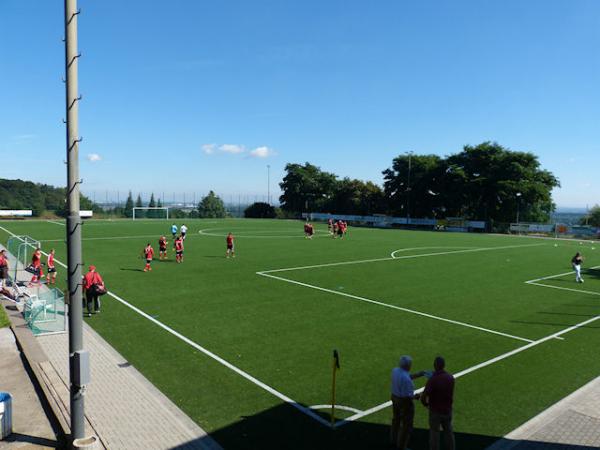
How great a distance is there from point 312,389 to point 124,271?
16542mm

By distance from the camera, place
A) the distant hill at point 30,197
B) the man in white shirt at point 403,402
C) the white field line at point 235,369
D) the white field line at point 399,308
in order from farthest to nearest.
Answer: the distant hill at point 30,197, the white field line at point 399,308, the white field line at point 235,369, the man in white shirt at point 403,402

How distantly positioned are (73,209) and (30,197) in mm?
104021

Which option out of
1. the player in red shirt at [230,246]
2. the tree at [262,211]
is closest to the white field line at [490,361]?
the player in red shirt at [230,246]

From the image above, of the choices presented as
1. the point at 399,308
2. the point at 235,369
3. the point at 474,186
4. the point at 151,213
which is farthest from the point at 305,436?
the point at 151,213

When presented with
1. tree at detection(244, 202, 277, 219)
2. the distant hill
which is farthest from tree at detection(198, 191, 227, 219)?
the distant hill

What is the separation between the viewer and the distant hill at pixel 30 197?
8781 cm

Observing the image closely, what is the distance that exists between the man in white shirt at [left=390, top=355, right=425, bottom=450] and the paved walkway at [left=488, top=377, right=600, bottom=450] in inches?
58.2

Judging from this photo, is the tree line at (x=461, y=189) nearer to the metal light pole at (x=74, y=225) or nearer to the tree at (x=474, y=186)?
the tree at (x=474, y=186)

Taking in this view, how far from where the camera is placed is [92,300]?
15094mm

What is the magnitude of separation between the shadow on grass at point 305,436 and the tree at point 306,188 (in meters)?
85.1

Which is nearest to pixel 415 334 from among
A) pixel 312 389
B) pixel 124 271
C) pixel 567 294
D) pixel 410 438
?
pixel 312 389

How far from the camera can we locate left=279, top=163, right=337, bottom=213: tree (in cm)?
9431

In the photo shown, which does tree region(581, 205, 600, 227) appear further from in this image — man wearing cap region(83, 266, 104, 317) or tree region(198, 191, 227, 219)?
man wearing cap region(83, 266, 104, 317)

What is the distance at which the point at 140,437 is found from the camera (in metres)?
7.30
